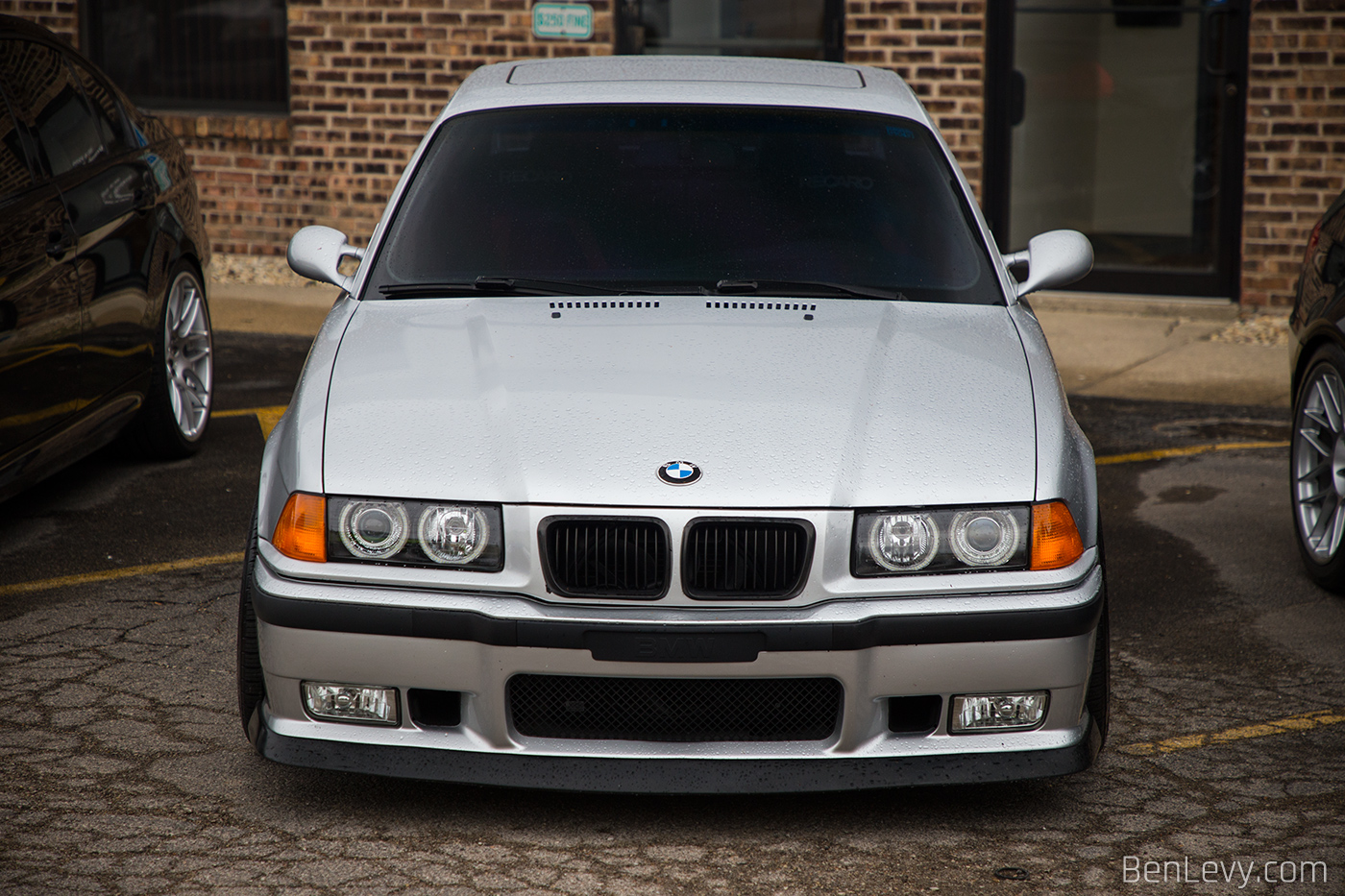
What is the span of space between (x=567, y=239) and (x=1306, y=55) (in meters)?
7.11

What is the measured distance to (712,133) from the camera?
15.4 feet

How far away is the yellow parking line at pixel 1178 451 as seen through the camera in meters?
7.13

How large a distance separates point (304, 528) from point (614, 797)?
95 cm

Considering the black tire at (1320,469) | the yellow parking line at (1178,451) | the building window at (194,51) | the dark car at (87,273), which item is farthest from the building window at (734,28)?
the black tire at (1320,469)

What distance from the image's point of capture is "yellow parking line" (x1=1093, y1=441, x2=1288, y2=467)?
23.4 ft

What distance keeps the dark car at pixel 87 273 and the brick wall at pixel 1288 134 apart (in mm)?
6563

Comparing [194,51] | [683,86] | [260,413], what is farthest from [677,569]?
[194,51]

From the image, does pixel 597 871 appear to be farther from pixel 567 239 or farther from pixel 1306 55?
pixel 1306 55

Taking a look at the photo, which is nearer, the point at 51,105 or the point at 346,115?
the point at 51,105

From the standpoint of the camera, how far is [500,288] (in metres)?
4.30

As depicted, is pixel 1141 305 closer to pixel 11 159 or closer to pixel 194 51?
pixel 194 51

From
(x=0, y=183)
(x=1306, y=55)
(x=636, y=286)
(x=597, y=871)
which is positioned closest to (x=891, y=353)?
(x=636, y=286)

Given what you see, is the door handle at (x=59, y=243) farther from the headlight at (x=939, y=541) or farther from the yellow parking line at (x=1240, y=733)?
the yellow parking line at (x=1240, y=733)

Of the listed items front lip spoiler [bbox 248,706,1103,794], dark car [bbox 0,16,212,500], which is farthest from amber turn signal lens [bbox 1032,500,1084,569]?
dark car [bbox 0,16,212,500]
